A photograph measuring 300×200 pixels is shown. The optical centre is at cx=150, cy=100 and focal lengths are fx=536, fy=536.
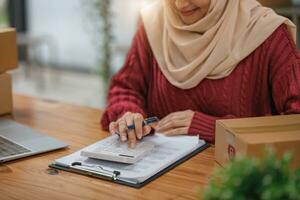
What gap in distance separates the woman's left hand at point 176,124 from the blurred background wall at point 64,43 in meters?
3.38

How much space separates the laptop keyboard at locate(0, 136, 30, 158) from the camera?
5.08 ft

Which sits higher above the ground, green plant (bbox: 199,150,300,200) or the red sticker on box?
green plant (bbox: 199,150,300,200)

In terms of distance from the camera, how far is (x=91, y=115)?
1.99m

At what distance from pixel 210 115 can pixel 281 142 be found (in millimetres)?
573

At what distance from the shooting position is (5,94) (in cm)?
199

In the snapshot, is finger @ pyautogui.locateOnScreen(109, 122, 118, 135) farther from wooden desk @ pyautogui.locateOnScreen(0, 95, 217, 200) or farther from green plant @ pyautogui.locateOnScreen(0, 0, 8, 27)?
green plant @ pyautogui.locateOnScreen(0, 0, 8, 27)

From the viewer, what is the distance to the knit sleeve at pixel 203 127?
1671mm

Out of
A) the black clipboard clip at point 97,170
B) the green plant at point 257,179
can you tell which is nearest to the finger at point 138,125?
the black clipboard clip at point 97,170

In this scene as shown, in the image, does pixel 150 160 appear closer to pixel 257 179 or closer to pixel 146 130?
pixel 146 130

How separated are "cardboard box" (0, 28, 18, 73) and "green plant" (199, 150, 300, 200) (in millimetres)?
1306

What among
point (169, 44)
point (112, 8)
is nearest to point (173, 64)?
point (169, 44)

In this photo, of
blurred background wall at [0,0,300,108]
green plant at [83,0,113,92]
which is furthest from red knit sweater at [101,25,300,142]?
blurred background wall at [0,0,300,108]

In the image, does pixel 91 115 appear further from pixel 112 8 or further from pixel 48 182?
pixel 112 8

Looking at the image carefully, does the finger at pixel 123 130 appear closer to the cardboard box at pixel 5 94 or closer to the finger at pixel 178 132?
the finger at pixel 178 132
